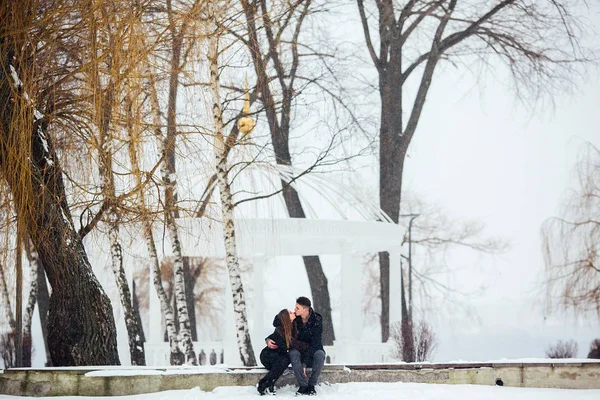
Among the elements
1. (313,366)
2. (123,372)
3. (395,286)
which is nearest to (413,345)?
(395,286)

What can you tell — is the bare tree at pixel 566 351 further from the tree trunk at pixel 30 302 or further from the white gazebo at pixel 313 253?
the tree trunk at pixel 30 302

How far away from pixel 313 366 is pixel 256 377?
24.1 inches

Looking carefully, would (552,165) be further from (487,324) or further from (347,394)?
(347,394)

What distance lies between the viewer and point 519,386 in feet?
29.7

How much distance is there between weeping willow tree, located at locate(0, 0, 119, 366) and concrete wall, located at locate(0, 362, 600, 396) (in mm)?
1019

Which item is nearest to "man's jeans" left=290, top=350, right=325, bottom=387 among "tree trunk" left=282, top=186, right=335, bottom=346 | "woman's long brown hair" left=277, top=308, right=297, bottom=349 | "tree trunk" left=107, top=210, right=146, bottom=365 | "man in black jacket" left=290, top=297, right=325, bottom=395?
"man in black jacket" left=290, top=297, right=325, bottom=395

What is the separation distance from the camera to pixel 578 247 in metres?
19.7

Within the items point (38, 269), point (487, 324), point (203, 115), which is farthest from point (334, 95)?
point (487, 324)

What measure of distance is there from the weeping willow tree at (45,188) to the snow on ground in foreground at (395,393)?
51.0 inches

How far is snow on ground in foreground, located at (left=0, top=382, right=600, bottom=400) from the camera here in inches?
320

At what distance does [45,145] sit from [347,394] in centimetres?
412

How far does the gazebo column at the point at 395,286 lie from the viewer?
18531 mm

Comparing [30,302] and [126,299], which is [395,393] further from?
[30,302]

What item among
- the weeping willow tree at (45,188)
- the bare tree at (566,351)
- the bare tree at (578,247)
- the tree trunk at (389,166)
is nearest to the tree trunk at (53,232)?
the weeping willow tree at (45,188)
